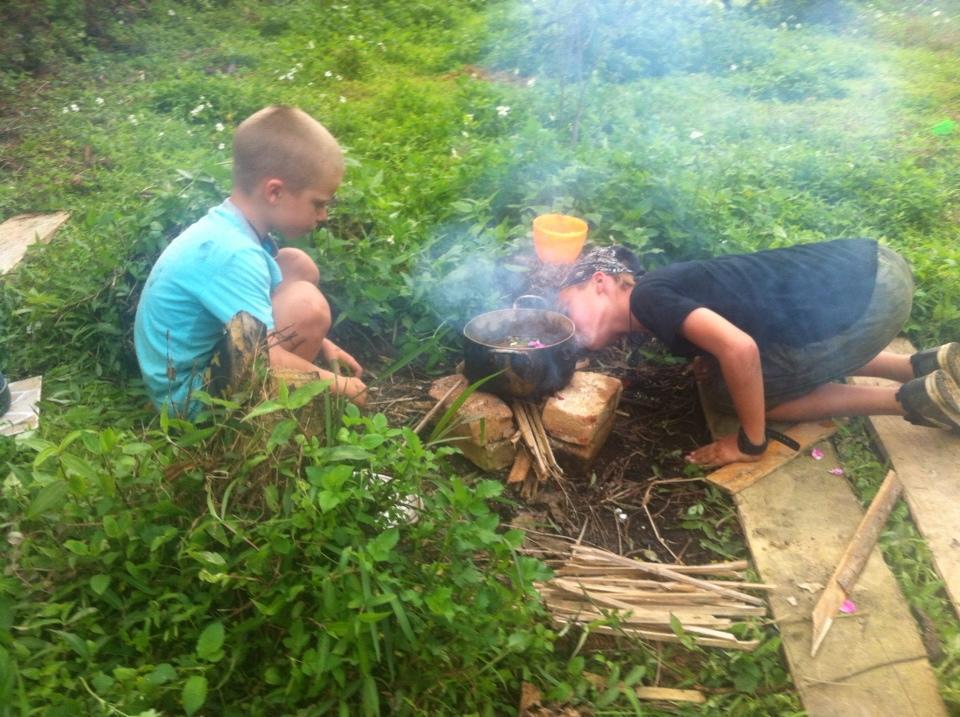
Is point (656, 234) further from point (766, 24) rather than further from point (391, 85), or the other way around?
point (766, 24)

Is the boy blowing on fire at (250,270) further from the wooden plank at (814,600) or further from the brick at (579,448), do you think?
the wooden plank at (814,600)

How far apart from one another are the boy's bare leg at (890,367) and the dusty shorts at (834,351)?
29 cm

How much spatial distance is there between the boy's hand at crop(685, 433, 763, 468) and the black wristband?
15 mm

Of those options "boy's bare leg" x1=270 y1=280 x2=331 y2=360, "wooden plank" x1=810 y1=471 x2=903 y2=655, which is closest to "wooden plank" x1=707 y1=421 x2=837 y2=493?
"wooden plank" x1=810 y1=471 x2=903 y2=655

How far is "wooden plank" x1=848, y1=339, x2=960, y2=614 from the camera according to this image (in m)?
2.84

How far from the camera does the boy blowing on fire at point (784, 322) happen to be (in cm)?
328

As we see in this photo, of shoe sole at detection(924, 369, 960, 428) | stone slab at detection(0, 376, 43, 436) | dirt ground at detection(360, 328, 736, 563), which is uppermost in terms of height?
shoe sole at detection(924, 369, 960, 428)

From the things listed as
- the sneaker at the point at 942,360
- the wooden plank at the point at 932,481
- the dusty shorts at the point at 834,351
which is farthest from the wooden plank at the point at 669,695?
the sneaker at the point at 942,360

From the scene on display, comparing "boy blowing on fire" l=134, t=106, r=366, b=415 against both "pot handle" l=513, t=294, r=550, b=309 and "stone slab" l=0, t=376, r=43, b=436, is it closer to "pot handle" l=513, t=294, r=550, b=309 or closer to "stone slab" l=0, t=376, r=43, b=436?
"stone slab" l=0, t=376, r=43, b=436

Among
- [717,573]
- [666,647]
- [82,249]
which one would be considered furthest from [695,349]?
[82,249]

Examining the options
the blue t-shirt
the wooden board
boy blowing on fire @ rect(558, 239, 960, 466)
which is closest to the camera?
the blue t-shirt

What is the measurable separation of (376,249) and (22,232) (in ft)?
8.98

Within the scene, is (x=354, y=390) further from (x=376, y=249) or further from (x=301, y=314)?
(x=376, y=249)

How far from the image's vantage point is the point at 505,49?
27.7 ft
